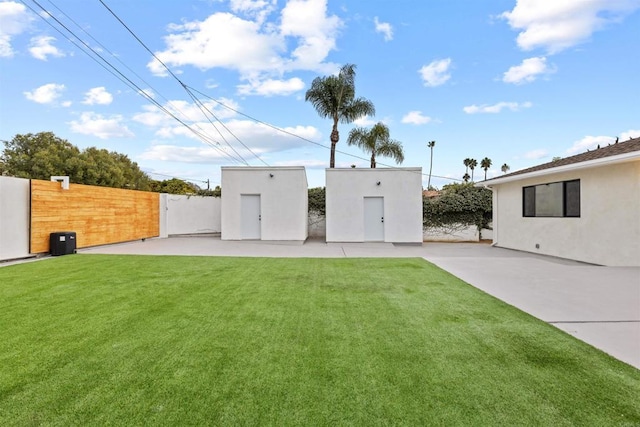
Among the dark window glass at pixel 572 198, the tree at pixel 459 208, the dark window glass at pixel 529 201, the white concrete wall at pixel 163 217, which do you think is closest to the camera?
the dark window glass at pixel 572 198

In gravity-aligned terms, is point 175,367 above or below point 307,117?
below

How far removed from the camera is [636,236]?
7.73 metres

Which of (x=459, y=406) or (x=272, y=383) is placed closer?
(x=459, y=406)

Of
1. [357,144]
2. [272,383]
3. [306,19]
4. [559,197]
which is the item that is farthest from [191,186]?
[272,383]

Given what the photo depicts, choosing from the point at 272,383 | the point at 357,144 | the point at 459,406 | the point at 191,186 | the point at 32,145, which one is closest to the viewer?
the point at 459,406

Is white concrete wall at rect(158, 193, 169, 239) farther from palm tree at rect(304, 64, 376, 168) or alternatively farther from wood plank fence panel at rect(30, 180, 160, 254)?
palm tree at rect(304, 64, 376, 168)

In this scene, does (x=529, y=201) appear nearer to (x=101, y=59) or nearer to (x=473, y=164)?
(x=101, y=59)

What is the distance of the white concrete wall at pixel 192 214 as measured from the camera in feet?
54.9

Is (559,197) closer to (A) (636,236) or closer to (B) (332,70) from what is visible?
(A) (636,236)

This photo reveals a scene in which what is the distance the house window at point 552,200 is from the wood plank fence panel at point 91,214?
15.5 metres

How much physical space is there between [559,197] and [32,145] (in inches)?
1378

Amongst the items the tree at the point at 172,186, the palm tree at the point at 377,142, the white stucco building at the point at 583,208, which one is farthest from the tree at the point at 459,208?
the tree at the point at 172,186

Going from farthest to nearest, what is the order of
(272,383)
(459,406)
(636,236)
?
(636,236)
(272,383)
(459,406)

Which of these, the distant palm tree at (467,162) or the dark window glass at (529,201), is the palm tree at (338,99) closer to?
the dark window glass at (529,201)
